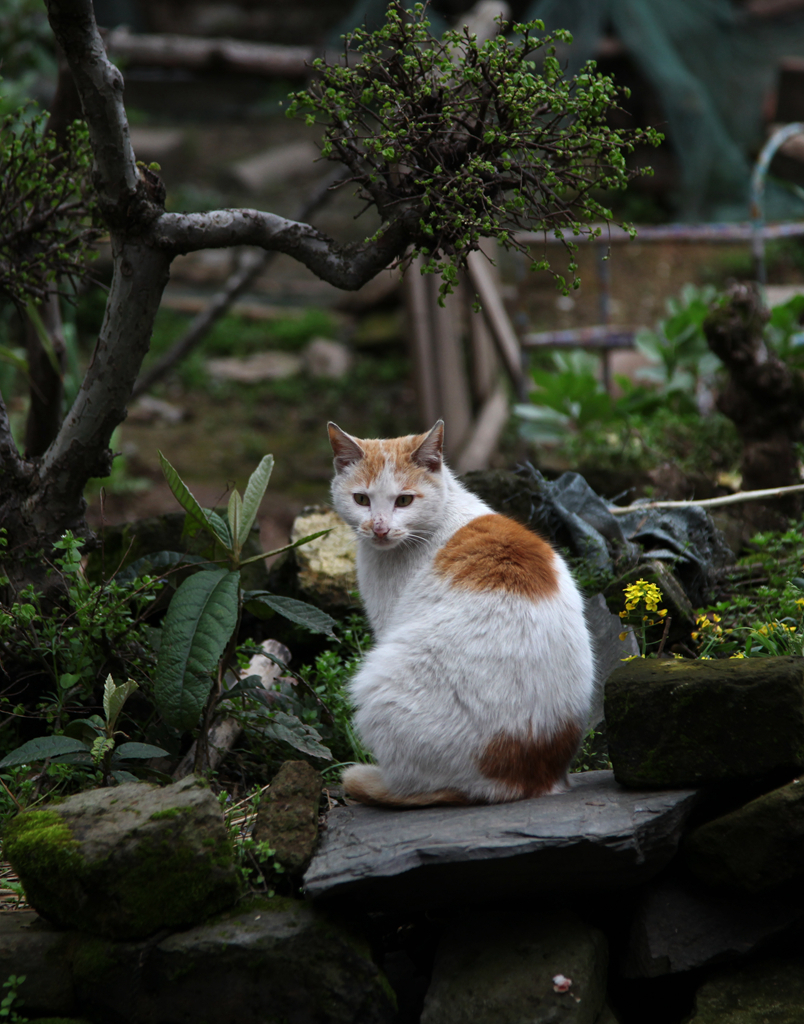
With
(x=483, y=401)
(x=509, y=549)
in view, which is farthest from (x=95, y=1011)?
(x=483, y=401)

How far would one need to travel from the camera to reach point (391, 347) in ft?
32.0

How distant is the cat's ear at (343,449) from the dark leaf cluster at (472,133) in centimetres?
67

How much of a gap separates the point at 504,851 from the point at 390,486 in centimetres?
→ 123

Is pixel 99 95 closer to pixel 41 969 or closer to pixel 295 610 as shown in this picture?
pixel 295 610

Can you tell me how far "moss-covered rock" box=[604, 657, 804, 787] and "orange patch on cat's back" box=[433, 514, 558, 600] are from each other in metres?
0.38

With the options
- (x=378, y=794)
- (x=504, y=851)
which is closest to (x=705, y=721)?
(x=504, y=851)

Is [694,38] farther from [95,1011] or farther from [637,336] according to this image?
[95,1011]

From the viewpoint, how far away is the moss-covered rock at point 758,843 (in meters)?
2.12

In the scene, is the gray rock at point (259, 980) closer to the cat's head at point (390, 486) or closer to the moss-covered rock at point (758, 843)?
the moss-covered rock at point (758, 843)

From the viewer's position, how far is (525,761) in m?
2.41

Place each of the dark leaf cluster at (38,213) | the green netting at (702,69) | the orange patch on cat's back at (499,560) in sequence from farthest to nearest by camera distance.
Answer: the green netting at (702,69)
the dark leaf cluster at (38,213)
the orange patch on cat's back at (499,560)

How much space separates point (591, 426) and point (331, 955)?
3.97 metres

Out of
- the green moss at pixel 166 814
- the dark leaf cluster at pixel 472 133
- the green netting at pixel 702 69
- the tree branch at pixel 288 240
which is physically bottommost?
the green moss at pixel 166 814

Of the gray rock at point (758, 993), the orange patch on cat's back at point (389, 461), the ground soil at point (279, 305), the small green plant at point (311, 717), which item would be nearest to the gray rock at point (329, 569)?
the small green plant at point (311, 717)
